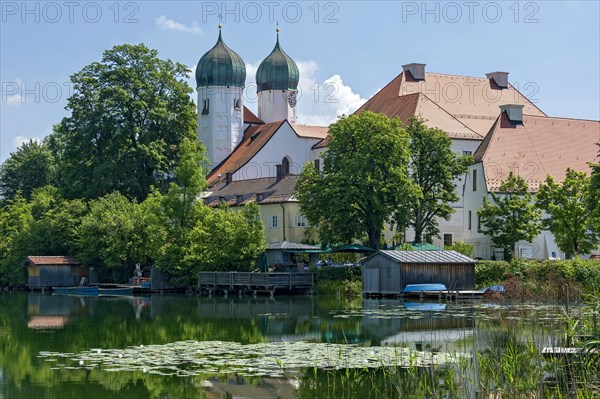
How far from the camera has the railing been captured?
53281mm

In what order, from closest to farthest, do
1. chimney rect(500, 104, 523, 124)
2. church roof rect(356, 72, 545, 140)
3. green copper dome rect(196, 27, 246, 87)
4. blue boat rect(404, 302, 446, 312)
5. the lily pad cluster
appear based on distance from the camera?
the lily pad cluster < blue boat rect(404, 302, 446, 312) < chimney rect(500, 104, 523, 124) < church roof rect(356, 72, 545, 140) < green copper dome rect(196, 27, 246, 87)

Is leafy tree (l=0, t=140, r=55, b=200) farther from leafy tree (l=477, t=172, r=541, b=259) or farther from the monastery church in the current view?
leafy tree (l=477, t=172, r=541, b=259)

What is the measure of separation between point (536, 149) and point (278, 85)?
33.1 m

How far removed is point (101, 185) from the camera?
67875mm

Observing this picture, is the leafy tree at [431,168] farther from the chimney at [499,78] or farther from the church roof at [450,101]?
the chimney at [499,78]

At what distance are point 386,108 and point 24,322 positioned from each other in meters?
42.4

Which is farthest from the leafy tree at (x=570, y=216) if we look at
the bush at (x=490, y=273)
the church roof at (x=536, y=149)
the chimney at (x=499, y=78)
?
the chimney at (x=499, y=78)

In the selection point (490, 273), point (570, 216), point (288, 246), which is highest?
point (570, 216)

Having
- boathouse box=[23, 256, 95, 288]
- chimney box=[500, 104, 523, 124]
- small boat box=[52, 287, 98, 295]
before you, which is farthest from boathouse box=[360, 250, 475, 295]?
boathouse box=[23, 256, 95, 288]

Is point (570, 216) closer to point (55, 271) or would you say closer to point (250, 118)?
point (55, 271)

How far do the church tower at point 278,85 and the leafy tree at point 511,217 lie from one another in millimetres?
37553

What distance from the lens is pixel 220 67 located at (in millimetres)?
90312

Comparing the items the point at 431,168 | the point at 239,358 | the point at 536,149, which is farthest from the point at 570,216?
the point at 239,358

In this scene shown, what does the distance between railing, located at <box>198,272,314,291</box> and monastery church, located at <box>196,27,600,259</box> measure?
794cm
